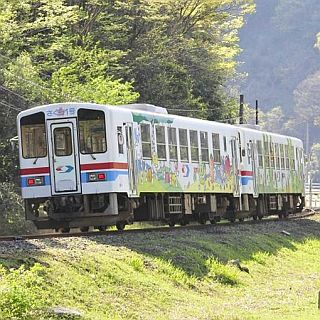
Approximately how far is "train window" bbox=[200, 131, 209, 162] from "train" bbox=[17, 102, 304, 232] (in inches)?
1.0

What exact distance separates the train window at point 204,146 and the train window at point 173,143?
2.03 metres

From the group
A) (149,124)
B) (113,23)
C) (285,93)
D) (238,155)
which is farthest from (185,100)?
(285,93)

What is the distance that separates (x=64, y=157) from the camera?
2183cm

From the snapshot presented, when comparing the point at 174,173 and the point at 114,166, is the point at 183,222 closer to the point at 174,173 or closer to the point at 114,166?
the point at 174,173

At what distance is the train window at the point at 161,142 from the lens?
944 inches

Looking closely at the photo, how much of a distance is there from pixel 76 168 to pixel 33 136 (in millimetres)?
1420

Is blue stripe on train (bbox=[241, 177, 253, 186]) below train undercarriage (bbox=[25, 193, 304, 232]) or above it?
above

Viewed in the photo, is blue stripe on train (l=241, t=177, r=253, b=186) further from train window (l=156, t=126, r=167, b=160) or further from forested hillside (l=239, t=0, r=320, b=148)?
forested hillside (l=239, t=0, r=320, b=148)

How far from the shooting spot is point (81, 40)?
4194cm

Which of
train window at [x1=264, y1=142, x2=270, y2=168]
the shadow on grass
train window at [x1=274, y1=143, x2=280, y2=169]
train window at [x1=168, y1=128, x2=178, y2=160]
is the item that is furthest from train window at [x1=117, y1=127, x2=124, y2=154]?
train window at [x1=274, y1=143, x2=280, y2=169]

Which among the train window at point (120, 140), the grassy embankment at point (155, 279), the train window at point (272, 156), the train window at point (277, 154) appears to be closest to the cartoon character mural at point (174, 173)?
the train window at point (120, 140)

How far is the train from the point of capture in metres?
21.7

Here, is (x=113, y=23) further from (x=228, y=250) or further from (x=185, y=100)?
(x=228, y=250)

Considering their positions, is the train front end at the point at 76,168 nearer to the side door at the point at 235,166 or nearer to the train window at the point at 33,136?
the train window at the point at 33,136
